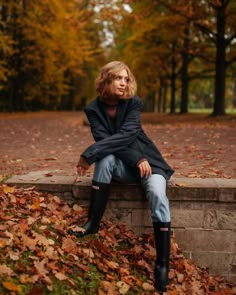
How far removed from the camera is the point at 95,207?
4000 mm

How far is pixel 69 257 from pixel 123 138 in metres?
1.24

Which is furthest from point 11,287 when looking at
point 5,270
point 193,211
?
point 193,211

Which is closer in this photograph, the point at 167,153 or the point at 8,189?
the point at 8,189

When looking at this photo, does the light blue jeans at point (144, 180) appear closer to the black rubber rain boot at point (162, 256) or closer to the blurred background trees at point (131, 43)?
the black rubber rain boot at point (162, 256)

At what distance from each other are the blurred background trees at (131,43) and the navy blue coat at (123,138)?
11608 millimetres

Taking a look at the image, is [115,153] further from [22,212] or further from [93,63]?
[93,63]

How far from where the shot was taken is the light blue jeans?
3865mm

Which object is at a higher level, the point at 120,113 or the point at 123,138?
the point at 120,113

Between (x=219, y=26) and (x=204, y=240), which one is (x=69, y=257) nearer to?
(x=204, y=240)

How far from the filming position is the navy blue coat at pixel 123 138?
402cm

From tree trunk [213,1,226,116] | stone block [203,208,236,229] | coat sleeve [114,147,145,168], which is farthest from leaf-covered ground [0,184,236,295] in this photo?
tree trunk [213,1,226,116]

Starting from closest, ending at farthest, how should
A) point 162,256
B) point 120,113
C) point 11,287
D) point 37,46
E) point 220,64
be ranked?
point 11,287 < point 162,256 < point 120,113 < point 220,64 < point 37,46

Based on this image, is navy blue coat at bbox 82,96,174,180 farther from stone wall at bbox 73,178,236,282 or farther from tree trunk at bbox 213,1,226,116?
tree trunk at bbox 213,1,226,116

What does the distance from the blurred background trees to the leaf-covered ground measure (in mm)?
12141
